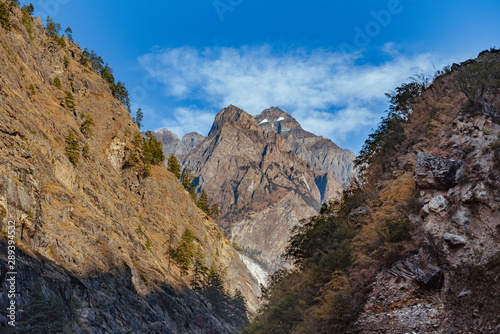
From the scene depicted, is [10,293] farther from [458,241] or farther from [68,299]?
[458,241]

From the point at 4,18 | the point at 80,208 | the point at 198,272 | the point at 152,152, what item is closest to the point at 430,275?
the point at 80,208

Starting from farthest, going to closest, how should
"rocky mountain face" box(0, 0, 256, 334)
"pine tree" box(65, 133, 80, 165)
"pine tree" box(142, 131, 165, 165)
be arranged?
"pine tree" box(142, 131, 165, 165) → "pine tree" box(65, 133, 80, 165) → "rocky mountain face" box(0, 0, 256, 334)

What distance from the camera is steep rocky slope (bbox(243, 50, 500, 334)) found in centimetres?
1081

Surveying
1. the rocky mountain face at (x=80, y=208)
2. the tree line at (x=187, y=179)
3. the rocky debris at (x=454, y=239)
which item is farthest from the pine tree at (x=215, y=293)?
the rocky debris at (x=454, y=239)

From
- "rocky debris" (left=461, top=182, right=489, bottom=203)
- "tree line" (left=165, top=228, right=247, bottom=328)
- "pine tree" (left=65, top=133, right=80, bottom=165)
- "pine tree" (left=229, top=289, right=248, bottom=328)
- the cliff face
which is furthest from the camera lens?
"pine tree" (left=229, top=289, right=248, bottom=328)

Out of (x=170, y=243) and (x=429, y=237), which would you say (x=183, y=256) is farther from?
(x=429, y=237)

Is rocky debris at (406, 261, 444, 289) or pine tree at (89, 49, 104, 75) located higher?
pine tree at (89, 49, 104, 75)

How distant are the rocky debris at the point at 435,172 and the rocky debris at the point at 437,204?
0.93 m

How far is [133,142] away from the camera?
78.6 meters

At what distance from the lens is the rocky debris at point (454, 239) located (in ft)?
38.2

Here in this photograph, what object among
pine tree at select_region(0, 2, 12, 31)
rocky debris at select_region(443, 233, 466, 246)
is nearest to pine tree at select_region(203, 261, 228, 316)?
pine tree at select_region(0, 2, 12, 31)

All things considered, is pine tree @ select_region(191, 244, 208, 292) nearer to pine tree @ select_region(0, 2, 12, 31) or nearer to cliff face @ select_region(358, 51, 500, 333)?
pine tree @ select_region(0, 2, 12, 31)

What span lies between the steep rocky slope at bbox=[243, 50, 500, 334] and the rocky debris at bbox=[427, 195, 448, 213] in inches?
1.5

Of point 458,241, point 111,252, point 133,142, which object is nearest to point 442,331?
point 458,241
